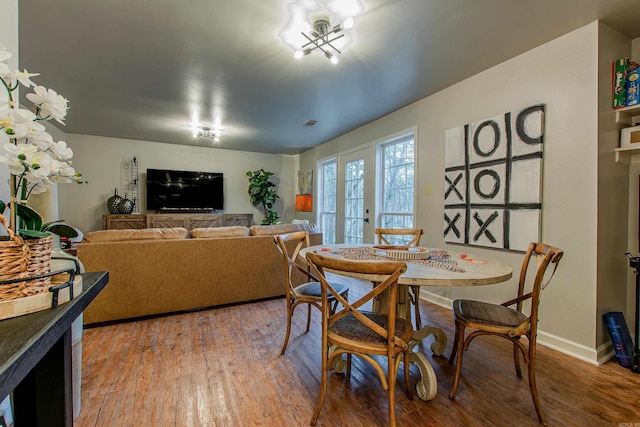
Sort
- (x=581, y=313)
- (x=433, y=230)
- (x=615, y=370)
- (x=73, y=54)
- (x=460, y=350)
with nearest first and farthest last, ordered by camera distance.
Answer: (x=460, y=350) < (x=615, y=370) < (x=581, y=313) < (x=73, y=54) < (x=433, y=230)

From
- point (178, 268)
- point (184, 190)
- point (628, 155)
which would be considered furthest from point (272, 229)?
point (184, 190)

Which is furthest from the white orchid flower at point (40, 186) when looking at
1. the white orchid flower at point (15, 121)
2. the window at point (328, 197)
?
the window at point (328, 197)

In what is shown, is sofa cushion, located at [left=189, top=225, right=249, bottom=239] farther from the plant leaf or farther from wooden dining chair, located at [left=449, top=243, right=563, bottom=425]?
wooden dining chair, located at [left=449, top=243, right=563, bottom=425]

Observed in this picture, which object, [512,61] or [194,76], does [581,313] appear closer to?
[512,61]

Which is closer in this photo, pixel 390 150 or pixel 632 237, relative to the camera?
pixel 632 237

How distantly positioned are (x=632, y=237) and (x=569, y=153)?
83cm

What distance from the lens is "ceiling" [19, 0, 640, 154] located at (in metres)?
1.82

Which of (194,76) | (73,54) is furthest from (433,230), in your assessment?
(73,54)

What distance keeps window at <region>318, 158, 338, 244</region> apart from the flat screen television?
2.16 metres

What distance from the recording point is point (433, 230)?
3.15m

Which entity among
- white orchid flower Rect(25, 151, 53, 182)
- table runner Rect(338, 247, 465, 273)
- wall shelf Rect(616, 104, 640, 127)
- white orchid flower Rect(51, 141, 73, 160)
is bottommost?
table runner Rect(338, 247, 465, 273)

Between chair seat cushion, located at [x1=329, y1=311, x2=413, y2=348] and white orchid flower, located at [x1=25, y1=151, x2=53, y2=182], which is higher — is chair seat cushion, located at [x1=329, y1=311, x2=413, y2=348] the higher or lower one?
the lower one

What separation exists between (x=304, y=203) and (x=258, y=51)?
3.92m

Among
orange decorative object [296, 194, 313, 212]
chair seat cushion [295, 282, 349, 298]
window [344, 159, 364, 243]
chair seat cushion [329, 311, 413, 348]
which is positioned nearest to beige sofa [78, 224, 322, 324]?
chair seat cushion [295, 282, 349, 298]
